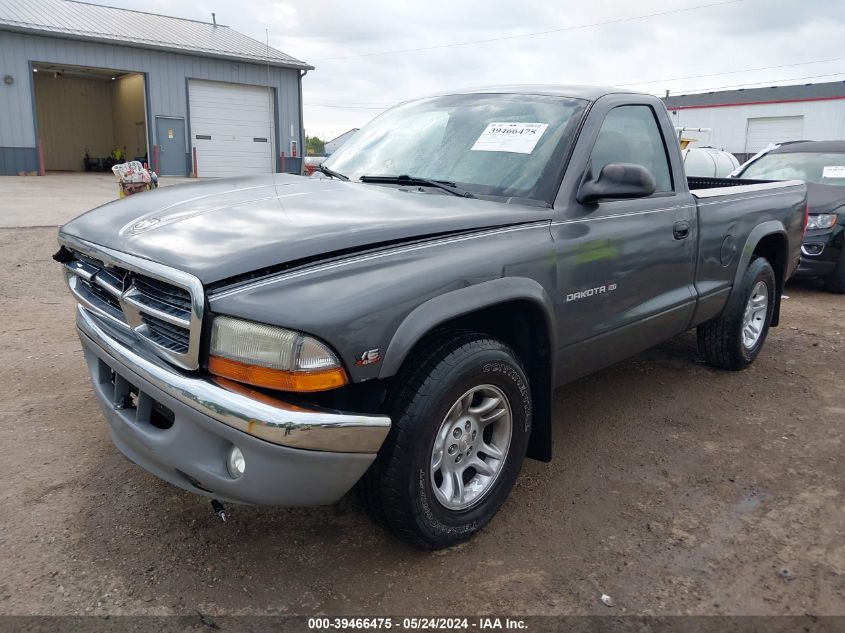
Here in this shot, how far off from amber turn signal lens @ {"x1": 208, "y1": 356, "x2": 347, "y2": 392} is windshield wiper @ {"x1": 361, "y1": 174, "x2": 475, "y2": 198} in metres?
1.31

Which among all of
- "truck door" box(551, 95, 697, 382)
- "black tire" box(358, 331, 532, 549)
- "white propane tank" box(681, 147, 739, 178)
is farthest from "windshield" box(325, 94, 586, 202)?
"white propane tank" box(681, 147, 739, 178)

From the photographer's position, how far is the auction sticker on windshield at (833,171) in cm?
850

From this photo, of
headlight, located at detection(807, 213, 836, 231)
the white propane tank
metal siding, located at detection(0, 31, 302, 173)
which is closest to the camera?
headlight, located at detection(807, 213, 836, 231)

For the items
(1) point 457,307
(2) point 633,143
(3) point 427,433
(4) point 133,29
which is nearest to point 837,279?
(2) point 633,143

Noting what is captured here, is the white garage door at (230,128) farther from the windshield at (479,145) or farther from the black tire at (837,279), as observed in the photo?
the windshield at (479,145)

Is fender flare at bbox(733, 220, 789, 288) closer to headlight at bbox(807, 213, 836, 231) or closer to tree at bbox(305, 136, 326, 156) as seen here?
headlight at bbox(807, 213, 836, 231)

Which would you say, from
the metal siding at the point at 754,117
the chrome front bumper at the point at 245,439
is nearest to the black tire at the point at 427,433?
the chrome front bumper at the point at 245,439

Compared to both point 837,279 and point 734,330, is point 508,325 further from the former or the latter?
point 837,279

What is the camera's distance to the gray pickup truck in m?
2.15

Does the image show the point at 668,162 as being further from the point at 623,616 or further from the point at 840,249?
the point at 840,249

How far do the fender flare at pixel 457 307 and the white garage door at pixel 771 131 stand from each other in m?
35.0

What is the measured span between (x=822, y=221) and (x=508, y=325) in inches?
258

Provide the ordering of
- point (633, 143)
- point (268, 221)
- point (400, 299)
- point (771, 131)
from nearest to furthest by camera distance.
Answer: point (400, 299) → point (268, 221) → point (633, 143) → point (771, 131)

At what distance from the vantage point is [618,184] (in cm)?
304
